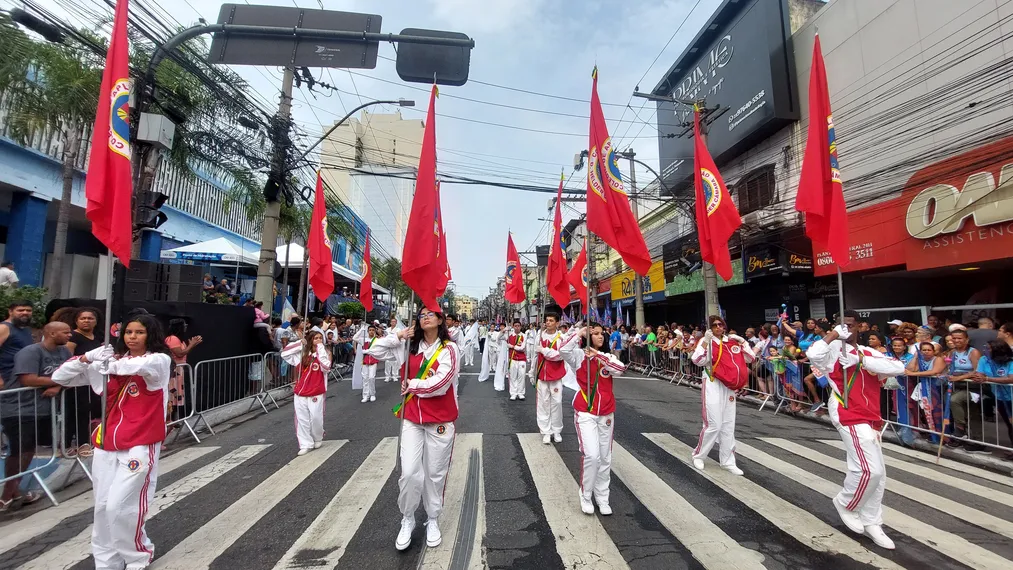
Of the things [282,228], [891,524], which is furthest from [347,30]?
[282,228]

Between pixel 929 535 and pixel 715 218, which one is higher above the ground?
pixel 715 218

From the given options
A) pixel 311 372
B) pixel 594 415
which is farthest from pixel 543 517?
pixel 311 372

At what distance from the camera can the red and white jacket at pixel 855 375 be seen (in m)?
4.05

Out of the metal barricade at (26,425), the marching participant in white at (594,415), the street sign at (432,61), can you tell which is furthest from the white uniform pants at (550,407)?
the metal barricade at (26,425)

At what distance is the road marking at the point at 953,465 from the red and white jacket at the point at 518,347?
5.53 metres

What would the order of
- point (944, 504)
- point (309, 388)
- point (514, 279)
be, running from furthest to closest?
point (514, 279) → point (309, 388) → point (944, 504)

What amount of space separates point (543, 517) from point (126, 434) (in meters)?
3.09

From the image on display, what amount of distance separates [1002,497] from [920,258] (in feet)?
23.1

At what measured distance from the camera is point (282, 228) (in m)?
19.2

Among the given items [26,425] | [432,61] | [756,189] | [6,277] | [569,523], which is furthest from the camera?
[756,189]

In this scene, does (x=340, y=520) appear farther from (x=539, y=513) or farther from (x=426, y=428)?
(x=539, y=513)

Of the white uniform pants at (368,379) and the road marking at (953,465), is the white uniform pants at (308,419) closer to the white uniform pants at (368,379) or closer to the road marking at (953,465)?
the white uniform pants at (368,379)

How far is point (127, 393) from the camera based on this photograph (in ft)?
10.9

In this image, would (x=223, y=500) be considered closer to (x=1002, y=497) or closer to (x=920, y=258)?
(x=1002, y=497)
